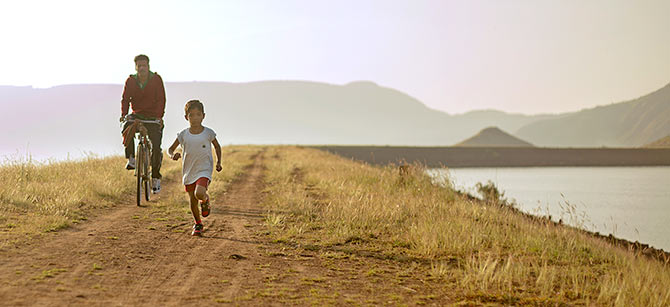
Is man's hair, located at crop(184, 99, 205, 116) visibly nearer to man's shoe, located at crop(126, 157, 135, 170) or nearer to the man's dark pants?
the man's dark pants

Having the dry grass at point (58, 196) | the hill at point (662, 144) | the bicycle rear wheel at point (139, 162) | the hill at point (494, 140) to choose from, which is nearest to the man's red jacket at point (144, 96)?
the bicycle rear wheel at point (139, 162)

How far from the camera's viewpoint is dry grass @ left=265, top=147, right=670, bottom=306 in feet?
13.4

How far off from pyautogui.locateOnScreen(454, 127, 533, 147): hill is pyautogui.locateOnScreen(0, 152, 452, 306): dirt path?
140709mm

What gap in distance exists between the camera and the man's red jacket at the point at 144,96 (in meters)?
8.55

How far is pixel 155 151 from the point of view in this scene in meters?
8.86

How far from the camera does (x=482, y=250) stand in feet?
18.8

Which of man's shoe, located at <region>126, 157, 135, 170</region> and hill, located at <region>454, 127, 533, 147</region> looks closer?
man's shoe, located at <region>126, 157, 135, 170</region>

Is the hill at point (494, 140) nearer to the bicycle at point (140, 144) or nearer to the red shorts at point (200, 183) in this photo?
the bicycle at point (140, 144)

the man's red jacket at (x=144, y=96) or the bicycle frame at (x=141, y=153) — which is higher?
the man's red jacket at (x=144, y=96)

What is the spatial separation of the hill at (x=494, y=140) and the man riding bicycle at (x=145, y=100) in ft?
454

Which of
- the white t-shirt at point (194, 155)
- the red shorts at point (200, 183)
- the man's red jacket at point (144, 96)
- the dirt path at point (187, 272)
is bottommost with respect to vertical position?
the dirt path at point (187, 272)

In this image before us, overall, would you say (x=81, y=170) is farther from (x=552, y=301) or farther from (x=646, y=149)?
(x=646, y=149)

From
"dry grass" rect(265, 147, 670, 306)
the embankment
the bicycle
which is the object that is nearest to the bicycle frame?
the bicycle

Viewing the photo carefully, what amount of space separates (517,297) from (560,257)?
2.09 m
